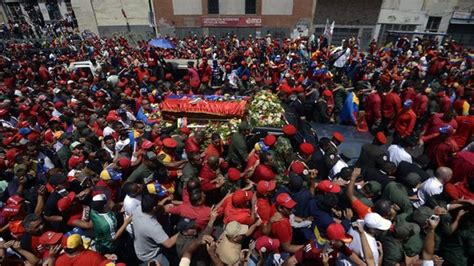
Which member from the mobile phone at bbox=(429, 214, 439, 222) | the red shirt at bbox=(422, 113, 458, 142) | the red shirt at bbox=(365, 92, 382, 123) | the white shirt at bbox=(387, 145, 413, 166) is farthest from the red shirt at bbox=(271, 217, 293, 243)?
the red shirt at bbox=(365, 92, 382, 123)

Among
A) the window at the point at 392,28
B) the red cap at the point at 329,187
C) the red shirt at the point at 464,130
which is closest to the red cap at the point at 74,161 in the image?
the red cap at the point at 329,187

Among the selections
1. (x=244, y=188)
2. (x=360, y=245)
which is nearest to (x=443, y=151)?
(x=360, y=245)

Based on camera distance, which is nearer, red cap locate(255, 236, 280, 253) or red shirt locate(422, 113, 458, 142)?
red cap locate(255, 236, 280, 253)

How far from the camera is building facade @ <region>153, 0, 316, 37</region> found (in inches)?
1138

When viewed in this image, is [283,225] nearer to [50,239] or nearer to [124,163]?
[50,239]

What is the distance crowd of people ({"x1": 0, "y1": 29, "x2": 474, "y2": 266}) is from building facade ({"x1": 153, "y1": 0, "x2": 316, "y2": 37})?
22.9 metres

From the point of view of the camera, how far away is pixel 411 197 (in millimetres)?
4406

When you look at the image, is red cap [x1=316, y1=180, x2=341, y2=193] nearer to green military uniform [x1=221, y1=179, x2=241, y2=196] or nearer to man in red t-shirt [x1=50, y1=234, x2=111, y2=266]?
green military uniform [x1=221, y1=179, x2=241, y2=196]

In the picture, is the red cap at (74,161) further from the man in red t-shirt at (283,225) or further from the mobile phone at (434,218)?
the mobile phone at (434,218)

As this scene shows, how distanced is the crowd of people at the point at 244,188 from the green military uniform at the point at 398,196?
15 millimetres

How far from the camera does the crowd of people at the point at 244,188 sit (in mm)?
3367

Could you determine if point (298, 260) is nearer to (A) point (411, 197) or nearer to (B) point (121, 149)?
(A) point (411, 197)

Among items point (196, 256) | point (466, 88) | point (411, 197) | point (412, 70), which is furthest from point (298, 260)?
point (412, 70)

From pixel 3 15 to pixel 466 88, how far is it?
48.9m
